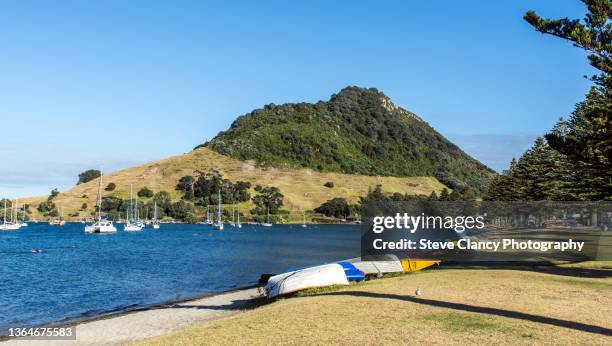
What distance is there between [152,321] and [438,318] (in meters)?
14.5

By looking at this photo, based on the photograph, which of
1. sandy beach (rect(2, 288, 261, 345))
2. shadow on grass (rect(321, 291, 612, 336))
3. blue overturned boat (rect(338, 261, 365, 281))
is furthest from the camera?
blue overturned boat (rect(338, 261, 365, 281))

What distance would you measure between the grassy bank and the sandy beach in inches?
248

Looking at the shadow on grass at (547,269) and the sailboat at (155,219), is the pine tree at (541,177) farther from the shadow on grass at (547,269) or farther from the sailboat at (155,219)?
the sailboat at (155,219)

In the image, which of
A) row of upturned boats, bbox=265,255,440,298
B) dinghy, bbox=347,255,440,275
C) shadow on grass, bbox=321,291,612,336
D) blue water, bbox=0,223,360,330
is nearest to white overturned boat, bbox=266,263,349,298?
row of upturned boats, bbox=265,255,440,298

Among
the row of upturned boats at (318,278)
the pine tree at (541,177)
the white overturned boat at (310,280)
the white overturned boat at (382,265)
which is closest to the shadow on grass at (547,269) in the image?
the white overturned boat at (382,265)

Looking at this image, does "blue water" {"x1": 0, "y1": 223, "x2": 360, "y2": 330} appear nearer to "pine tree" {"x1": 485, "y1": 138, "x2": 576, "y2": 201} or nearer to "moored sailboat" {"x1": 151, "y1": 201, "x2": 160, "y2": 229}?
"pine tree" {"x1": 485, "y1": 138, "x2": 576, "y2": 201}

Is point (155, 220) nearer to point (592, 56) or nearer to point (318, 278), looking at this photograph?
point (318, 278)

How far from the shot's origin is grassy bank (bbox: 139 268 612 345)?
Answer: 40.5 ft

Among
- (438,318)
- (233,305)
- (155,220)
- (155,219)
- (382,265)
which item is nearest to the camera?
(438,318)

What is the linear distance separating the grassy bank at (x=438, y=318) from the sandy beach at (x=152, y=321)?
6.29m

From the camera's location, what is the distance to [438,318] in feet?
46.7

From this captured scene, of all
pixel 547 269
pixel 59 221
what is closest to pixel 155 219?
pixel 59 221

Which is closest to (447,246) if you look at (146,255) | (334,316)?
(334,316)

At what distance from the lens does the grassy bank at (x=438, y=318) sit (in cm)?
1235
